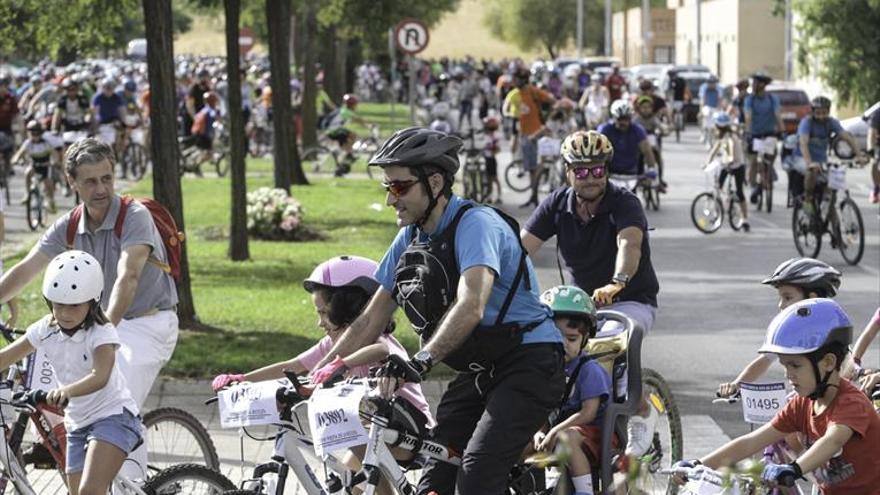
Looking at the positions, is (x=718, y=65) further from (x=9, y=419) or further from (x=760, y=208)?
(x=9, y=419)

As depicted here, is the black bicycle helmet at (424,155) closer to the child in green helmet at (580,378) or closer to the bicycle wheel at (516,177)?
the child in green helmet at (580,378)

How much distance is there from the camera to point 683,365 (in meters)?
13.7

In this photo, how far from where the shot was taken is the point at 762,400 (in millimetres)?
7316

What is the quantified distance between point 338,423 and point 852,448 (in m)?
1.59

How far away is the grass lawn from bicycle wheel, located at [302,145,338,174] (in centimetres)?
442

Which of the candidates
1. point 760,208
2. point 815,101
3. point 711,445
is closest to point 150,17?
point 711,445

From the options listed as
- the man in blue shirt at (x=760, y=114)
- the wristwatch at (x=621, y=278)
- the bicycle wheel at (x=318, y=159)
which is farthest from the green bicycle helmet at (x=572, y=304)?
the bicycle wheel at (x=318, y=159)

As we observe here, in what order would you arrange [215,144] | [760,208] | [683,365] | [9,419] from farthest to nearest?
A: [215,144], [760,208], [683,365], [9,419]

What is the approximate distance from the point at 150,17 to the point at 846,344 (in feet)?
32.4

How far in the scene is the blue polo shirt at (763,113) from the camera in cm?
2664

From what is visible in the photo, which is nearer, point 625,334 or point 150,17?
point 625,334

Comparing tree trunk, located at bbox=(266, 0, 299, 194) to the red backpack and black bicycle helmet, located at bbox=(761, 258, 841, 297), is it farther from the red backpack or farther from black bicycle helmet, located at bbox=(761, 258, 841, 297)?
black bicycle helmet, located at bbox=(761, 258, 841, 297)

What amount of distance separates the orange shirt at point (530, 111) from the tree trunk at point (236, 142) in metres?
9.57

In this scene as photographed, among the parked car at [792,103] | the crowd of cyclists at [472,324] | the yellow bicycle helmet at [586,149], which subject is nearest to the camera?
the crowd of cyclists at [472,324]
